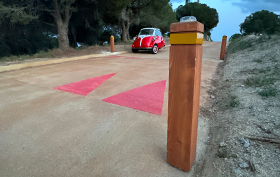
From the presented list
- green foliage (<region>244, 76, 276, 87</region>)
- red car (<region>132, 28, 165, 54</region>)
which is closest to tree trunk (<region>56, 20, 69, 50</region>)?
red car (<region>132, 28, 165, 54</region>)

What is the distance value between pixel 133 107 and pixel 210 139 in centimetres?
151

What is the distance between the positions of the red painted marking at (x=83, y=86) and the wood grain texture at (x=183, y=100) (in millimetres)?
2824

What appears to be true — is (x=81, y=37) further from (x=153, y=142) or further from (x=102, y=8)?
(x=153, y=142)

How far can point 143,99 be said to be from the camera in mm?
3809

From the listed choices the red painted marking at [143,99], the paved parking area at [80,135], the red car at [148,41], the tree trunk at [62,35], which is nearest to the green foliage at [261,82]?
the paved parking area at [80,135]

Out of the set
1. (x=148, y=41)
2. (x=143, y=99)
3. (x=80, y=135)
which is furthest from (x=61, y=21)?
(x=80, y=135)

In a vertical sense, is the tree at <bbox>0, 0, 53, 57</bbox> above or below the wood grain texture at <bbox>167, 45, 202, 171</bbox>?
above

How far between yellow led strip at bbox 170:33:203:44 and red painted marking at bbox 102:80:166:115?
180 centimetres

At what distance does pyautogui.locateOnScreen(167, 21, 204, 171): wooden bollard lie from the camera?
1.59 meters

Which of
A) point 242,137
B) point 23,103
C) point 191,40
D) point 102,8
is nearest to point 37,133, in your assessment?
point 23,103

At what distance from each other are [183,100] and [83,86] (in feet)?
11.8

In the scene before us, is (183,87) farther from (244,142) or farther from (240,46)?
(240,46)

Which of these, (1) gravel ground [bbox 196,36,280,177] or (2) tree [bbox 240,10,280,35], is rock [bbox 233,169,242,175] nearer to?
(1) gravel ground [bbox 196,36,280,177]

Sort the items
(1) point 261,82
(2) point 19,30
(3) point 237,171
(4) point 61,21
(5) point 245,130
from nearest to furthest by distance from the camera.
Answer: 1. (3) point 237,171
2. (5) point 245,130
3. (1) point 261,82
4. (4) point 61,21
5. (2) point 19,30
